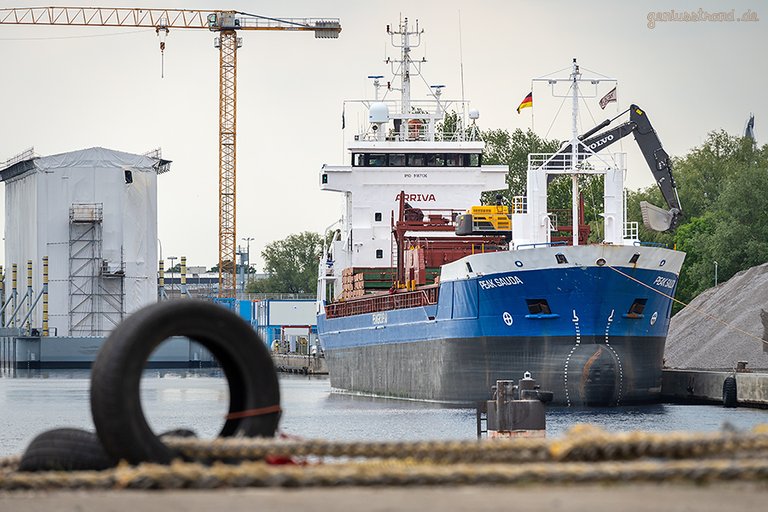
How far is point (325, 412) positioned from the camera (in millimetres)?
34344

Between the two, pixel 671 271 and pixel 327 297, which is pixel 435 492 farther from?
pixel 327 297

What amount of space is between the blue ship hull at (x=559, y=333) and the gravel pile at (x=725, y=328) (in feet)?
24.1

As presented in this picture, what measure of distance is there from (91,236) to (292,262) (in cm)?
4552

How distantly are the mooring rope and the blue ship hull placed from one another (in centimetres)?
2460

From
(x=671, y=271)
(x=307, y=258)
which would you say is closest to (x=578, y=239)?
(x=671, y=271)

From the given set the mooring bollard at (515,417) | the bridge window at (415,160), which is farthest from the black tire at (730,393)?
the bridge window at (415,160)

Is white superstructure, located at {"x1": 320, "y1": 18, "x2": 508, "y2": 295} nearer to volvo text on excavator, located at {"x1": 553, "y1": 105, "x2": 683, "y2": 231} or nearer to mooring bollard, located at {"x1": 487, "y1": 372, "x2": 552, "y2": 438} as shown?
volvo text on excavator, located at {"x1": 553, "y1": 105, "x2": 683, "y2": 231}

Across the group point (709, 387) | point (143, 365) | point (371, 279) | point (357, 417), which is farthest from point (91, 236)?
point (143, 365)

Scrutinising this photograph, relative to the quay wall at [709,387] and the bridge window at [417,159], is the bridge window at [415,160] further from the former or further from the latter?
the quay wall at [709,387]

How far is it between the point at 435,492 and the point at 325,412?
93.8ft

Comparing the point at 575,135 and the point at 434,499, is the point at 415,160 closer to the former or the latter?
the point at 575,135

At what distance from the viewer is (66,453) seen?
7422 millimetres

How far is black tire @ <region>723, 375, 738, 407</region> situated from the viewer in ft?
102

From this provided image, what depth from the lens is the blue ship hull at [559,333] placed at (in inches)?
1233
